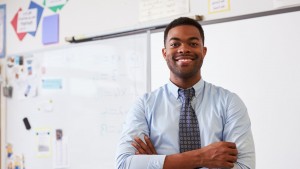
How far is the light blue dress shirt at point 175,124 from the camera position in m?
1.31

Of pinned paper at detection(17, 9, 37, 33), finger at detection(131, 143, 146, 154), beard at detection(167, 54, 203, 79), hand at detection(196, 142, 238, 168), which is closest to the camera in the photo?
hand at detection(196, 142, 238, 168)

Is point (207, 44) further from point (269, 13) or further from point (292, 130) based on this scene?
point (292, 130)

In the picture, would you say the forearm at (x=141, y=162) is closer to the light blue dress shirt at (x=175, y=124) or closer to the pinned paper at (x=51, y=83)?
the light blue dress shirt at (x=175, y=124)

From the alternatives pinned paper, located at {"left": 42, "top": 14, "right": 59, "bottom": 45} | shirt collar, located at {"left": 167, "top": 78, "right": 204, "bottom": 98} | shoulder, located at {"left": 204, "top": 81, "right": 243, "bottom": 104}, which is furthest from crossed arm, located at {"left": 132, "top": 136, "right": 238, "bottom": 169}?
pinned paper, located at {"left": 42, "top": 14, "right": 59, "bottom": 45}

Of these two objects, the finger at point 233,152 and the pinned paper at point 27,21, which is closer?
the finger at point 233,152

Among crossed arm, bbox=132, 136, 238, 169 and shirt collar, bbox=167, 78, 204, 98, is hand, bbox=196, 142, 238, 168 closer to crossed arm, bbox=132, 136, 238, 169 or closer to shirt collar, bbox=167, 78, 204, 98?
crossed arm, bbox=132, 136, 238, 169

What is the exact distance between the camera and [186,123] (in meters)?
1.42

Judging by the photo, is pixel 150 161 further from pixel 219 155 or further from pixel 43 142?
pixel 43 142

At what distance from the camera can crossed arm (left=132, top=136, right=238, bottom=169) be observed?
1236 millimetres

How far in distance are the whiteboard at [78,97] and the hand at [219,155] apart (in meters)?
1.21

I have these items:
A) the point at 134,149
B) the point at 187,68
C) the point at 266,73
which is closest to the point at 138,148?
the point at 134,149

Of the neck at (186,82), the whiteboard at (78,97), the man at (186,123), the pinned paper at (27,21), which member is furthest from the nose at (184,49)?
the pinned paper at (27,21)

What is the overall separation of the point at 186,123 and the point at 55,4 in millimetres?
2105

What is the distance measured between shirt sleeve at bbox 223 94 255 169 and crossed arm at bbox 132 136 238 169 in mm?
39
